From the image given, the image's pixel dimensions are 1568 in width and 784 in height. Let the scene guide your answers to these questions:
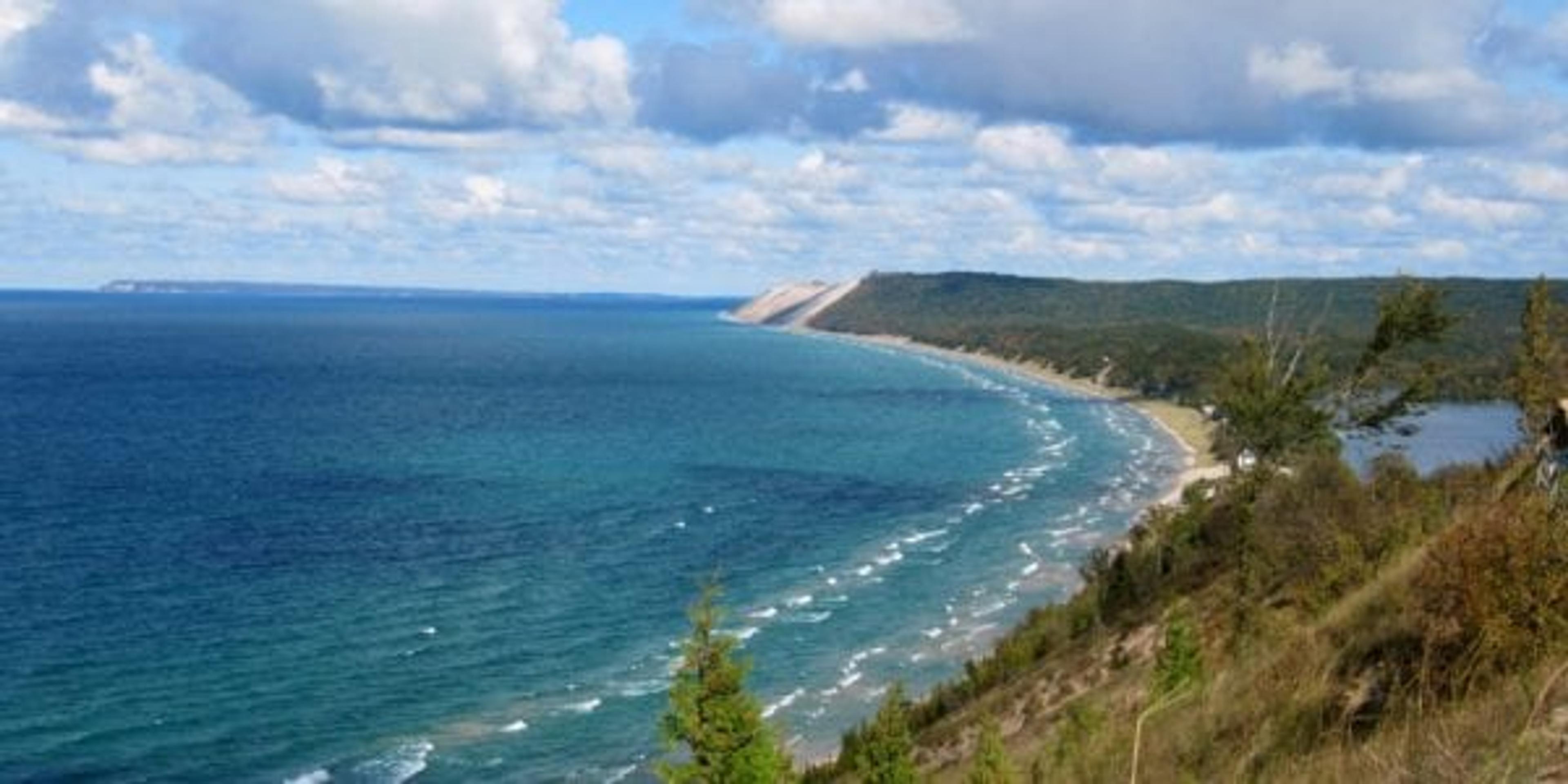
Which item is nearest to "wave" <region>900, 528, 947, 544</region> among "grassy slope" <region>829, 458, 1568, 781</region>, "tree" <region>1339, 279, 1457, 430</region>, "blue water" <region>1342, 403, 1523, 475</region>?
"blue water" <region>1342, 403, 1523, 475</region>

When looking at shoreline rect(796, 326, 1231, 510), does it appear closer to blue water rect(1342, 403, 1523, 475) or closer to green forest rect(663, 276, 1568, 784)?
blue water rect(1342, 403, 1523, 475)

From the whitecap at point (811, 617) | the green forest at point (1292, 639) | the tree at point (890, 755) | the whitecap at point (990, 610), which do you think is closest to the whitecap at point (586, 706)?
the green forest at point (1292, 639)

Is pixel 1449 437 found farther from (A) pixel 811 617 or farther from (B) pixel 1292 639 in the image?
(B) pixel 1292 639

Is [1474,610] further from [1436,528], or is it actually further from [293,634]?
[293,634]

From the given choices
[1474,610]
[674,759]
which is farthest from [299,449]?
[1474,610]

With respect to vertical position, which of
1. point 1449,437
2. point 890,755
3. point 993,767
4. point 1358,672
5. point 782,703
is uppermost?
point 1358,672

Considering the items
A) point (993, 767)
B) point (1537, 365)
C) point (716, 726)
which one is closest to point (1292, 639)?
point (993, 767)
